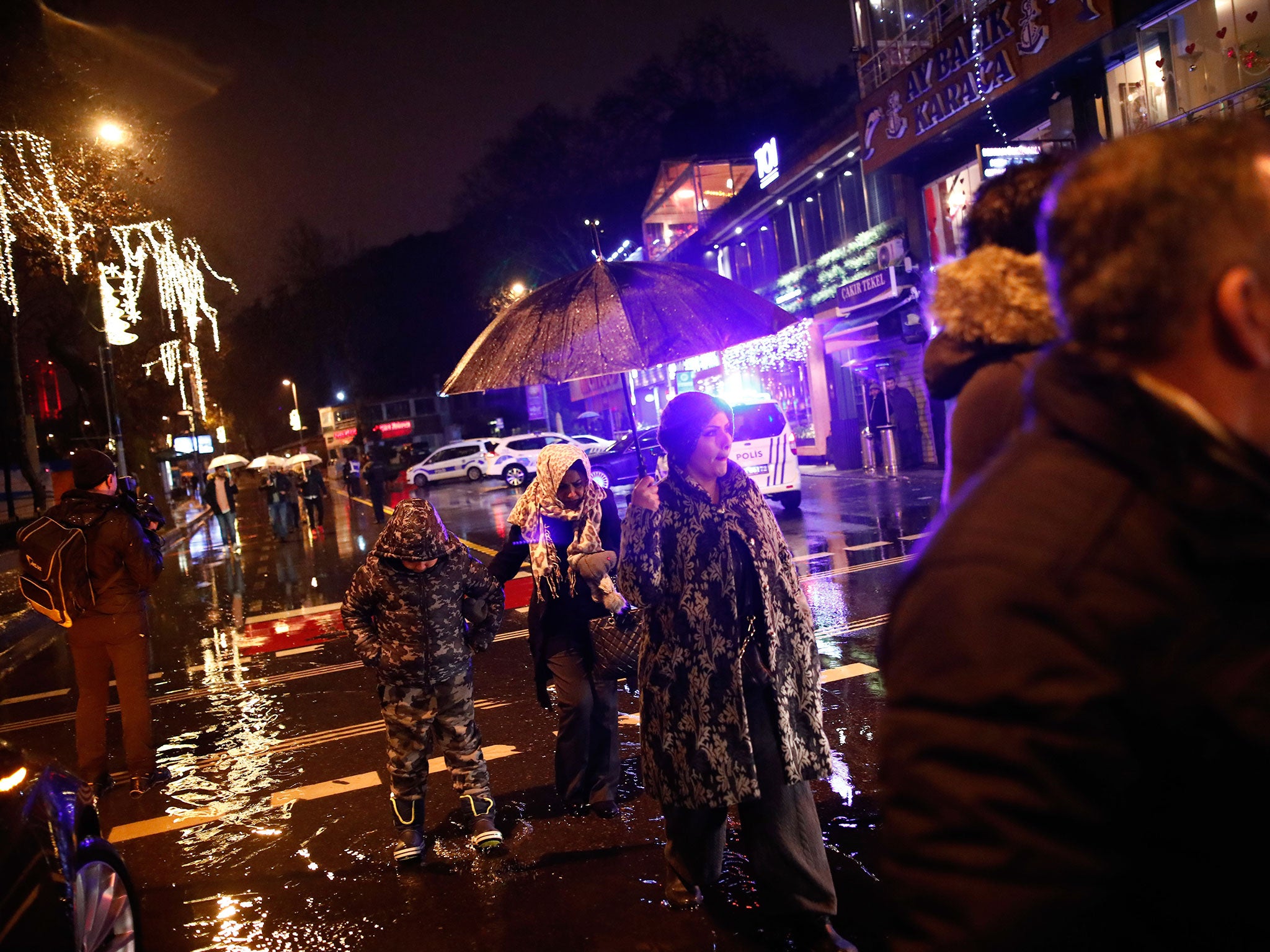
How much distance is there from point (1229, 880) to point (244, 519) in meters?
35.4

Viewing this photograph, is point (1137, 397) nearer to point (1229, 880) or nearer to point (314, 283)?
point (1229, 880)

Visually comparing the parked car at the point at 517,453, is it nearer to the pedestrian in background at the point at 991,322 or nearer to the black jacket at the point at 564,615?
the black jacket at the point at 564,615

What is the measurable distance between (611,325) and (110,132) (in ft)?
49.7

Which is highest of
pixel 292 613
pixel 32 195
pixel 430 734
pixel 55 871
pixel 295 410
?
pixel 295 410

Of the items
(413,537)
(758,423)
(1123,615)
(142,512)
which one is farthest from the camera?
(758,423)

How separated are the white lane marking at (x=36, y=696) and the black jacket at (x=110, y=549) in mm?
3970

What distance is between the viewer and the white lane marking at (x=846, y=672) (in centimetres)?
652

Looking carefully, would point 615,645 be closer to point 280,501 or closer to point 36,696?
point 36,696

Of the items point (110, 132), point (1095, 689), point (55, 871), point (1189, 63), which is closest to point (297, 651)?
point (55, 871)

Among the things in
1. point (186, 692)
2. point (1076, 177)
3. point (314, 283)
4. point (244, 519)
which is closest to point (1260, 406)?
point (1076, 177)

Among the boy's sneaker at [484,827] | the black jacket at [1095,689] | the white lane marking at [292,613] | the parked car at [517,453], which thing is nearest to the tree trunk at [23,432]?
the white lane marking at [292,613]

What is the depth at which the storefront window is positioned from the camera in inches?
486

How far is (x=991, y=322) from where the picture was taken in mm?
1854

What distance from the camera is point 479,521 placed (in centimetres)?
2172
